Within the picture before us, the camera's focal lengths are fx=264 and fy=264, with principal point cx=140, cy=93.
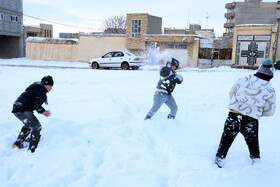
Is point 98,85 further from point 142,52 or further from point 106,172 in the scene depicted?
point 142,52

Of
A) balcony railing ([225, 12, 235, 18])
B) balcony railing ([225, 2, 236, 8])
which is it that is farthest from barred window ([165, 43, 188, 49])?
balcony railing ([225, 2, 236, 8])

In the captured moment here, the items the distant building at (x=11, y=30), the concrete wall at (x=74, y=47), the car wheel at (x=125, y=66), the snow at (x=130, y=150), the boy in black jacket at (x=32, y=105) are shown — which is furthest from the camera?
the distant building at (x=11, y=30)

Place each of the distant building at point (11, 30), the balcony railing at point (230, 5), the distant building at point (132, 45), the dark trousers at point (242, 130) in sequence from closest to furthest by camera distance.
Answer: the dark trousers at point (242, 130)
the distant building at point (132, 45)
the distant building at point (11, 30)
the balcony railing at point (230, 5)

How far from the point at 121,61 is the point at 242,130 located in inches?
586

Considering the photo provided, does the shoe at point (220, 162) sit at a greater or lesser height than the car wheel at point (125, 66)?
lesser

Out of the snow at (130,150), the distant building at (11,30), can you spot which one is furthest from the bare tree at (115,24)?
the snow at (130,150)

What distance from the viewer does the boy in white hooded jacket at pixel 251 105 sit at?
3521mm

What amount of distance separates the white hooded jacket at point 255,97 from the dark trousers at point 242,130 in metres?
0.10

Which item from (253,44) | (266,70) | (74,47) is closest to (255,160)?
(266,70)

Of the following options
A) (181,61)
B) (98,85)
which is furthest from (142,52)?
(98,85)

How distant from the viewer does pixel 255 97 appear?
3.54 m

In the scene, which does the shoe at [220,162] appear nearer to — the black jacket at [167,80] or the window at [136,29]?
the black jacket at [167,80]

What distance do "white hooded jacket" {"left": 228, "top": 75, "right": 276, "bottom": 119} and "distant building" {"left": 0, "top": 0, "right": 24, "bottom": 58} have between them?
32.0 m

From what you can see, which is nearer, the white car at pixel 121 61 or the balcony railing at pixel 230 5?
the white car at pixel 121 61
